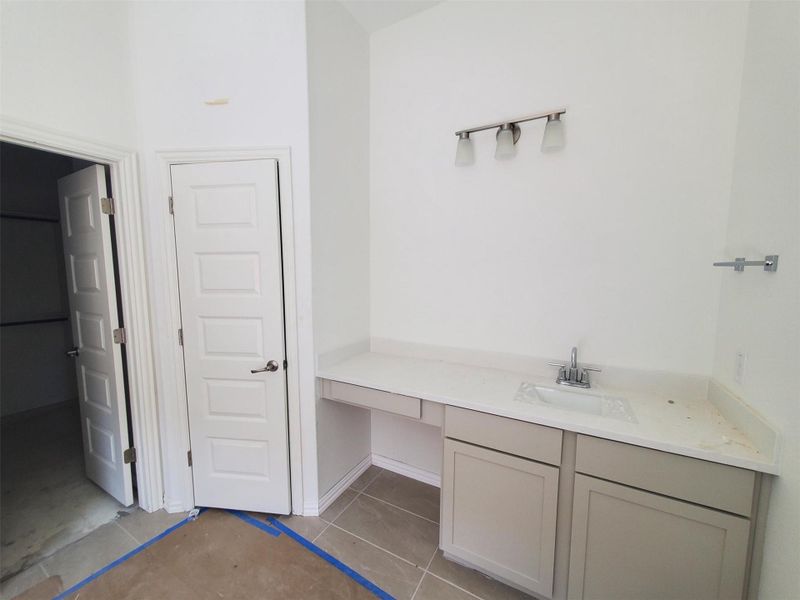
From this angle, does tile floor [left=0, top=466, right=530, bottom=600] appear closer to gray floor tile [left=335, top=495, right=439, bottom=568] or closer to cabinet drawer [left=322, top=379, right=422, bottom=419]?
gray floor tile [left=335, top=495, right=439, bottom=568]

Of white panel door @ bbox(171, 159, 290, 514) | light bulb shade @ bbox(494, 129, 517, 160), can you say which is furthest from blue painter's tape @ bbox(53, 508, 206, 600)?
light bulb shade @ bbox(494, 129, 517, 160)

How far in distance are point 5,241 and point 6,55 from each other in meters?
2.80

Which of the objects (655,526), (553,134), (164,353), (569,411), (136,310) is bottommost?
(655,526)

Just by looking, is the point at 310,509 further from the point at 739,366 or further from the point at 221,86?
the point at 221,86

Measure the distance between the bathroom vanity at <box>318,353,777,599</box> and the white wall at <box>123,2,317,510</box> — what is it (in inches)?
42.4

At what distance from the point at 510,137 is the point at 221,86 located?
163 cm

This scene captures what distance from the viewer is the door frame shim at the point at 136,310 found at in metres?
1.76

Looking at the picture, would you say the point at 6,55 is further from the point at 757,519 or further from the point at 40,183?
the point at 757,519

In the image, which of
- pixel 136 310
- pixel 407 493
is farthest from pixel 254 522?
pixel 136 310

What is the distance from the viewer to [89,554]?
5.57 feet

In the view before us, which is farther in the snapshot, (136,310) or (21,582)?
(136,310)

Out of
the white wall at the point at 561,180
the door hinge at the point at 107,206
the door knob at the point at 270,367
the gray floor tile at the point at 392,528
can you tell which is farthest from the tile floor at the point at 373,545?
the door hinge at the point at 107,206

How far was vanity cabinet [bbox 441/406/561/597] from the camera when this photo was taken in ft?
4.46

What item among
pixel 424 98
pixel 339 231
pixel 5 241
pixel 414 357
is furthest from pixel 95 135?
pixel 5 241
